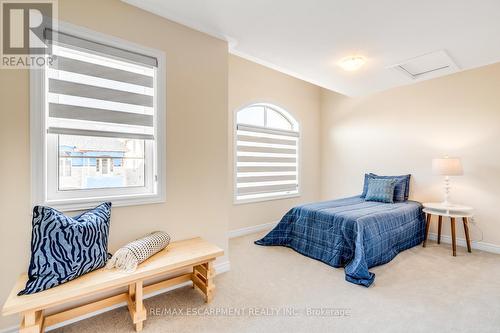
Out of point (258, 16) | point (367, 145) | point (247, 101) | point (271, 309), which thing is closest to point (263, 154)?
point (247, 101)

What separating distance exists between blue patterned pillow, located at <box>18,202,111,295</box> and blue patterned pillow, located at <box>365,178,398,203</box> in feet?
11.6

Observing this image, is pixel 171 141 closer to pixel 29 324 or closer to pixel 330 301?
pixel 29 324

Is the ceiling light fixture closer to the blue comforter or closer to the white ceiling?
the white ceiling

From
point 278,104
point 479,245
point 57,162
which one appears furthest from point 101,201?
point 479,245

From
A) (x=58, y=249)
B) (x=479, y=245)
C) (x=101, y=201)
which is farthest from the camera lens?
(x=479, y=245)

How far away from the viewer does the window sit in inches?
157

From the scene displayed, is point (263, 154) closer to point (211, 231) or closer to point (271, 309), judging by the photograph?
point (211, 231)

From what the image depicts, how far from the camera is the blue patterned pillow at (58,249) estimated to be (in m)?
1.47

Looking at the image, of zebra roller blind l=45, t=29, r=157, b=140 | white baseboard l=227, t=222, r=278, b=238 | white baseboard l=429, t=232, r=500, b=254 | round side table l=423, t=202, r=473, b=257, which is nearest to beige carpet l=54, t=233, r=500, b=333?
round side table l=423, t=202, r=473, b=257

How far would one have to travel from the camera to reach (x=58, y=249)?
59.5 inches

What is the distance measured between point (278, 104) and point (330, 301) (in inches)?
128

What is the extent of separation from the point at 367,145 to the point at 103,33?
4.20 m

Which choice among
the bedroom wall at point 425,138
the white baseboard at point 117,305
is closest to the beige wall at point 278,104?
the bedroom wall at point 425,138

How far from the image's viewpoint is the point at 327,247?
286cm
